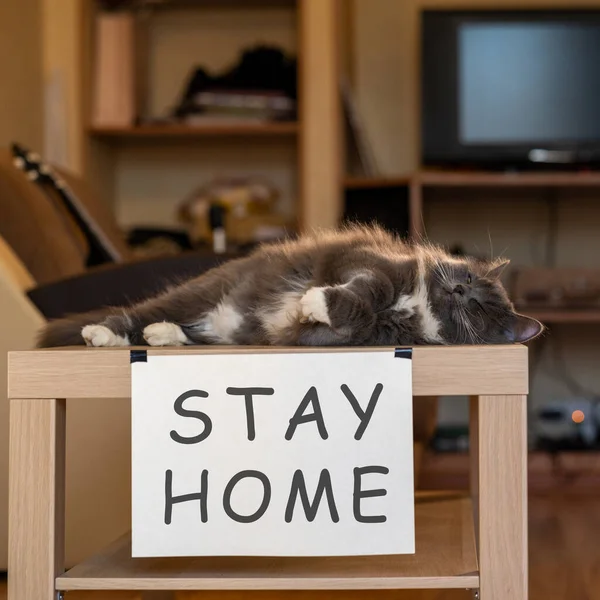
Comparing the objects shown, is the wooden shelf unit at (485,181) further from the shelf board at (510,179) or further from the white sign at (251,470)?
the white sign at (251,470)

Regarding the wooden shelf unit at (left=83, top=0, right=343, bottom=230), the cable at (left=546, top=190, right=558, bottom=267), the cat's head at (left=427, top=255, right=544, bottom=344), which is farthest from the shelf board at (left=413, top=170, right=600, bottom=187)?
the cat's head at (left=427, top=255, right=544, bottom=344)

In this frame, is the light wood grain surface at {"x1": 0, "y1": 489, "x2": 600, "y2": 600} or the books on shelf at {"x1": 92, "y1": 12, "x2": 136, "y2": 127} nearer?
the light wood grain surface at {"x1": 0, "y1": 489, "x2": 600, "y2": 600}

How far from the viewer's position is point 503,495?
1037 millimetres

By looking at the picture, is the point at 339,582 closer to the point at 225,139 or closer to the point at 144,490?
the point at 144,490

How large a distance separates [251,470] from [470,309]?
40 centimetres

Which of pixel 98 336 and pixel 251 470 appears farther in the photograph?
pixel 98 336

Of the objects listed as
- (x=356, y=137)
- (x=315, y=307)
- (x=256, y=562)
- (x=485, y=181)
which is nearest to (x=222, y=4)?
(x=356, y=137)

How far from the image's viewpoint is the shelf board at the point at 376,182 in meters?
2.96

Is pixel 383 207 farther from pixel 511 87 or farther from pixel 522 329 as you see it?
pixel 522 329

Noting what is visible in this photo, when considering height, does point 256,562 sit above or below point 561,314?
below

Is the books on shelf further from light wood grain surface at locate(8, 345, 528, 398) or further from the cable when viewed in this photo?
light wood grain surface at locate(8, 345, 528, 398)

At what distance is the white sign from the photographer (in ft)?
3.42

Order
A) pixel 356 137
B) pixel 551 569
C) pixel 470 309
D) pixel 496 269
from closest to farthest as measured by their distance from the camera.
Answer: pixel 470 309 < pixel 496 269 < pixel 551 569 < pixel 356 137

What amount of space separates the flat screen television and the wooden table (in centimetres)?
224
